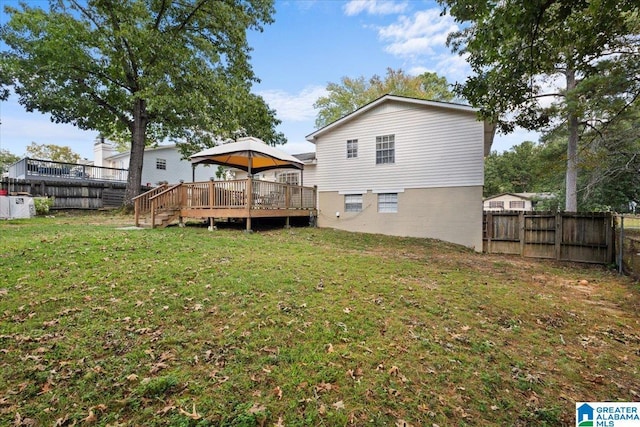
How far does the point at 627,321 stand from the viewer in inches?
177

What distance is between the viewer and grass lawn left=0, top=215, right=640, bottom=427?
7.86 feet

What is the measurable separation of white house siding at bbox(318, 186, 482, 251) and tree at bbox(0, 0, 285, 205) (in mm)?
7050

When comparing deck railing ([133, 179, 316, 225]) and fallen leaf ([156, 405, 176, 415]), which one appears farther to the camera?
deck railing ([133, 179, 316, 225])

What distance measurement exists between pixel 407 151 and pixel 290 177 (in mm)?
6238

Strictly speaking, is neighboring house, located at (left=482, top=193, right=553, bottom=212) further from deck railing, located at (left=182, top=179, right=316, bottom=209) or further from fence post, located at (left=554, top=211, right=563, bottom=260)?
deck railing, located at (left=182, top=179, right=316, bottom=209)

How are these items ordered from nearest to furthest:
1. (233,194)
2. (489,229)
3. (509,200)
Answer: (233,194), (489,229), (509,200)

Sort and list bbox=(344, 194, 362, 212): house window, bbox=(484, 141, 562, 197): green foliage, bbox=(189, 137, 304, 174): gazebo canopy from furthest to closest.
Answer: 1. bbox=(484, 141, 562, 197): green foliage
2. bbox=(344, 194, 362, 212): house window
3. bbox=(189, 137, 304, 174): gazebo canopy

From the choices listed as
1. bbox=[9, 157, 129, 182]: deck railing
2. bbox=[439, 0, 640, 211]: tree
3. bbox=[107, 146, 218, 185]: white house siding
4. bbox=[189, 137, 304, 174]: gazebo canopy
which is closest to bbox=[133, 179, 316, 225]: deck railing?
bbox=[189, 137, 304, 174]: gazebo canopy

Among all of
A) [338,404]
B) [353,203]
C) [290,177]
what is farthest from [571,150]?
[338,404]

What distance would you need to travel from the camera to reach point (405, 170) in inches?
489

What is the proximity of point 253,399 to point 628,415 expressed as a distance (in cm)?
321

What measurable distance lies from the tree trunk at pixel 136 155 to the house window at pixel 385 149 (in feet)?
39.4

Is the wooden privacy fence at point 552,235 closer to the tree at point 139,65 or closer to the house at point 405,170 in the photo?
the house at point 405,170

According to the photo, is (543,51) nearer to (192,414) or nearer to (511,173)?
(192,414)
